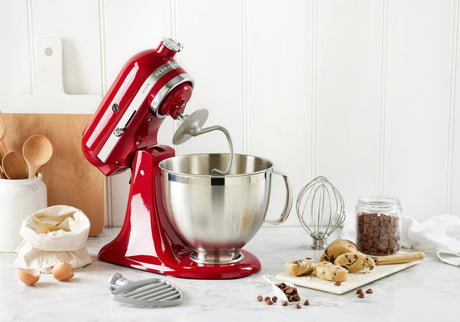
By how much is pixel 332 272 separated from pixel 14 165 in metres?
0.77

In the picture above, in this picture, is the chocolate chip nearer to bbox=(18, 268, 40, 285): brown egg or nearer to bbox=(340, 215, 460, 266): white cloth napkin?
bbox=(340, 215, 460, 266): white cloth napkin

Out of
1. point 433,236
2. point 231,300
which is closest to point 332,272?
point 231,300

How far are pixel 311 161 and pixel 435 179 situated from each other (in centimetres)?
34

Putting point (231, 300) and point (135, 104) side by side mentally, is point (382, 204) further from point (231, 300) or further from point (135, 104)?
point (135, 104)

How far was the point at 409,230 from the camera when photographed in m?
1.34

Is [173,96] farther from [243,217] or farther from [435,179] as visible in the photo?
[435,179]

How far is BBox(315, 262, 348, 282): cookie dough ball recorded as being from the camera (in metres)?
A: 1.06

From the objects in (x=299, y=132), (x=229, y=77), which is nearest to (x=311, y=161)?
(x=299, y=132)

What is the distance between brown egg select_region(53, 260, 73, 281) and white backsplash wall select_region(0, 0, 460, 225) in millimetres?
408

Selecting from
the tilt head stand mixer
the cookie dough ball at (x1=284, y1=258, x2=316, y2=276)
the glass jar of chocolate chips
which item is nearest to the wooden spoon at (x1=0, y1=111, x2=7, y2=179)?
the tilt head stand mixer

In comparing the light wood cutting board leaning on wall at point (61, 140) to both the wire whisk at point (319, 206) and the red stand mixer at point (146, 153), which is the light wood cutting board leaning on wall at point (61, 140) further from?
the wire whisk at point (319, 206)

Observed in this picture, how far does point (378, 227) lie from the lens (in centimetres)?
123

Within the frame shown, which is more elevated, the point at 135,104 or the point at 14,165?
the point at 135,104

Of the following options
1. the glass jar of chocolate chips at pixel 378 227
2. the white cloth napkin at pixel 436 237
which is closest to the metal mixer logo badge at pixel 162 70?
the glass jar of chocolate chips at pixel 378 227
